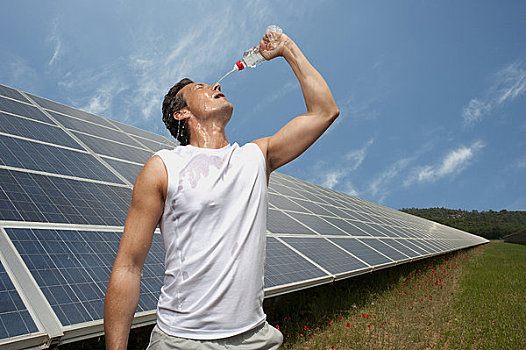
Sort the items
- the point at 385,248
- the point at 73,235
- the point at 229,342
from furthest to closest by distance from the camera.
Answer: the point at 385,248 → the point at 73,235 → the point at 229,342

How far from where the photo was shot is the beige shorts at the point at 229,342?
167cm

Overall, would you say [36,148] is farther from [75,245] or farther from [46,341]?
[46,341]

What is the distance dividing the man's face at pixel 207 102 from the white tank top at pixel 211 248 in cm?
30

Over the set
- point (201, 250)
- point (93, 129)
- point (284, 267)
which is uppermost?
point (93, 129)

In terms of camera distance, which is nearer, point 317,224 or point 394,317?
point 394,317

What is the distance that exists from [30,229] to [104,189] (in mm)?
1542

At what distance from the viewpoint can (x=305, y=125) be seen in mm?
2049

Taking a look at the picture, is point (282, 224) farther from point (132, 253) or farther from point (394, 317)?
point (132, 253)

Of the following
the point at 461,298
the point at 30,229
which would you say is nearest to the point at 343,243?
the point at 461,298

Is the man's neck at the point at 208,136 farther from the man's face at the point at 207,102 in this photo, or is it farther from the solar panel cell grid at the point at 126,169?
the solar panel cell grid at the point at 126,169

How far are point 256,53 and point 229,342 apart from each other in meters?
1.77

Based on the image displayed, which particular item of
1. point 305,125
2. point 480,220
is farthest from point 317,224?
point 480,220

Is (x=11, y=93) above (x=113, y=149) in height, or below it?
above

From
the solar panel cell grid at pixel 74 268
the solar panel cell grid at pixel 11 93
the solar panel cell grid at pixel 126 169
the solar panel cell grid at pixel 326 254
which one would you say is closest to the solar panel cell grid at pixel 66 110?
the solar panel cell grid at pixel 11 93
